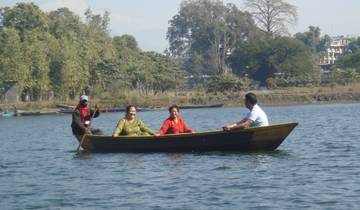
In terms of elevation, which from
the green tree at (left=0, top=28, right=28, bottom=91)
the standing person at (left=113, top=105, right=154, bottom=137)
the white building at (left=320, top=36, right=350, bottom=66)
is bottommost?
the standing person at (left=113, top=105, right=154, bottom=137)

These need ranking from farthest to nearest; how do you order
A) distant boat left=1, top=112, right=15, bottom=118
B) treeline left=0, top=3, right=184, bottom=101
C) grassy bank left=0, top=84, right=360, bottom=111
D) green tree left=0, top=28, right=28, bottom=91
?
1. grassy bank left=0, top=84, right=360, bottom=111
2. treeline left=0, top=3, right=184, bottom=101
3. green tree left=0, top=28, right=28, bottom=91
4. distant boat left=1, top=112, right=15, bottom=118

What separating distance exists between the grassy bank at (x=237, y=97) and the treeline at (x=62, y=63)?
2.25 metres

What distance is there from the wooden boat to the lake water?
0.29 metres

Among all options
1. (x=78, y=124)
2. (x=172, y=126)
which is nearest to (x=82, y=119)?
(x=78, y=124)

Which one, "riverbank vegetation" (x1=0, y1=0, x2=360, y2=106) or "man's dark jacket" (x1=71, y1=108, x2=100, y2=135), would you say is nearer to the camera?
"man's dark jacket" (x1=71, y1=108, x2=100, y2=135)

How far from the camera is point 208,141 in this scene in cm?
2266

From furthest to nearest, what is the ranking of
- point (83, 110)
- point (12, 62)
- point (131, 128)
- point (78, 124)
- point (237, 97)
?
point (237, 97) < point (12, 62) < point (83, 110) < point (78, 124) < point (131, 128)

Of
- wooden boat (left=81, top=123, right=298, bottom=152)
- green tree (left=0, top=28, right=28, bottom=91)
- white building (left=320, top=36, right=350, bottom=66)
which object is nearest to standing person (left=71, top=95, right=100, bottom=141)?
wooden boat (left=81, top=123, right=298, bottom=152)

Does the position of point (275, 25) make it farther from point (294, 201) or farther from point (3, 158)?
point (294, 201)

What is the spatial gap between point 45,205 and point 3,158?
433 inches

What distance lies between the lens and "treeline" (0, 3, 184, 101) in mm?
76188

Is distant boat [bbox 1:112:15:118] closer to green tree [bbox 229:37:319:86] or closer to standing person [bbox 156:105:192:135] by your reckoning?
green tree [bbox 229:37:319:86]

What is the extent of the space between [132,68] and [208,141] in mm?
66887

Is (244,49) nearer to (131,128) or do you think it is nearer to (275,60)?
(275,60)
